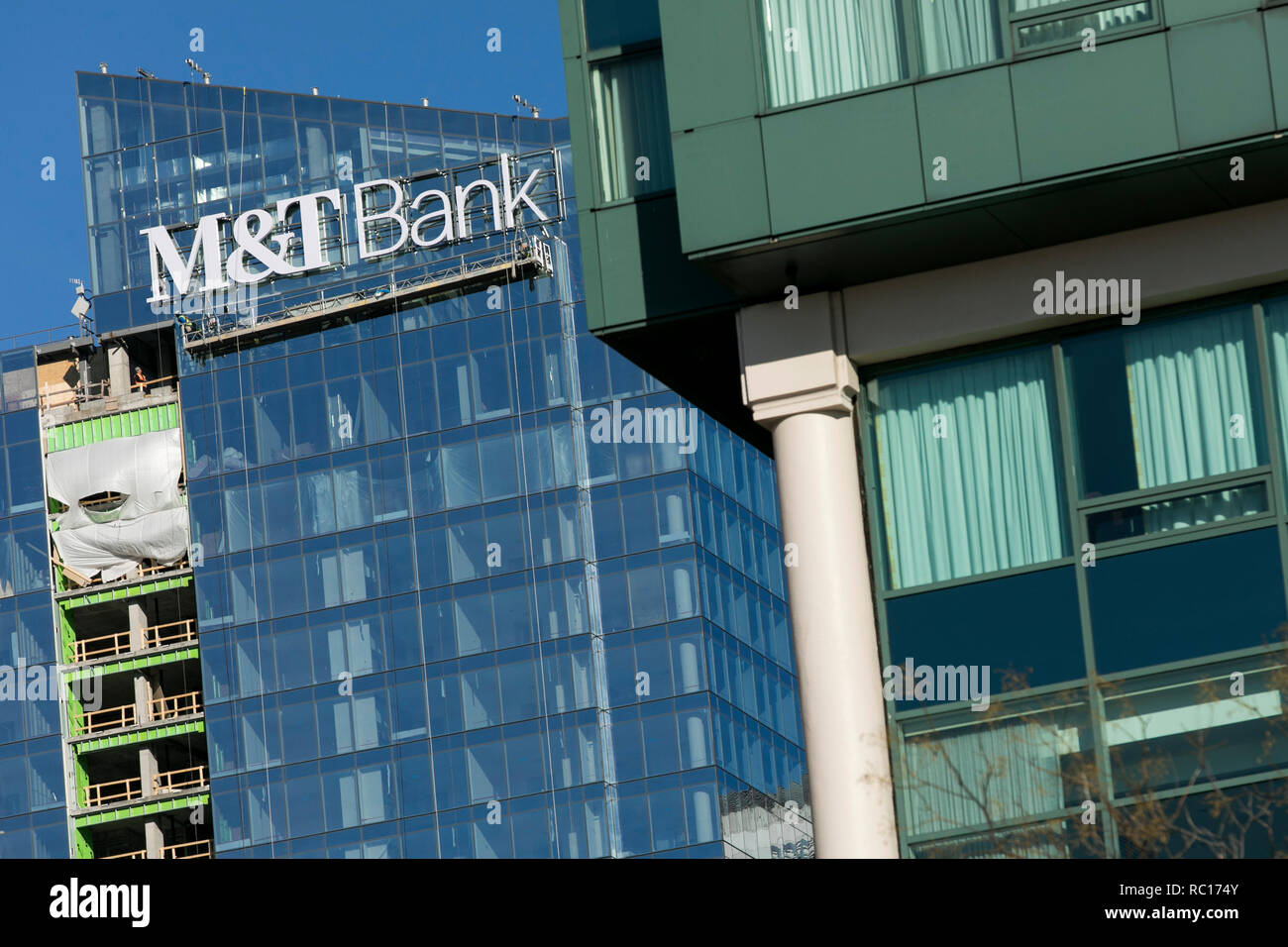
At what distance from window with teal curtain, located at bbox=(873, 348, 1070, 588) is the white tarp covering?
80.9m

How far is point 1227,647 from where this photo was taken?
58.0ft

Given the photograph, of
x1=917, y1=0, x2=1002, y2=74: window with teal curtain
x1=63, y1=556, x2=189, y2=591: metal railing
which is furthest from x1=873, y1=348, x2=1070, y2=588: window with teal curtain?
x1=63, y1=556, x2=189, y2=591: metal railing

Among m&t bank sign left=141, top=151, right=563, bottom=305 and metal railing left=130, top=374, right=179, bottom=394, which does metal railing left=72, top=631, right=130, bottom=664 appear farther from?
m&t bank sign left=141, top=151, right=563, bottom=305

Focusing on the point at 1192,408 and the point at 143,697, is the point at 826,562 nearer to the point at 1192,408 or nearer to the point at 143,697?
the point at 1192,408

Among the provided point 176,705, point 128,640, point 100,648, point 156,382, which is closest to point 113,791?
point 176,705

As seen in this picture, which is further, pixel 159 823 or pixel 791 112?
pixel 159 823

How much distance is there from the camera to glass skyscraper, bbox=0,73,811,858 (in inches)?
3457

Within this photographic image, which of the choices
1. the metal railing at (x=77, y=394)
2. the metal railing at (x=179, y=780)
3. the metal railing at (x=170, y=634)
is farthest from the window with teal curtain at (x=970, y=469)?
the metal railing at (x=77, y=394)
